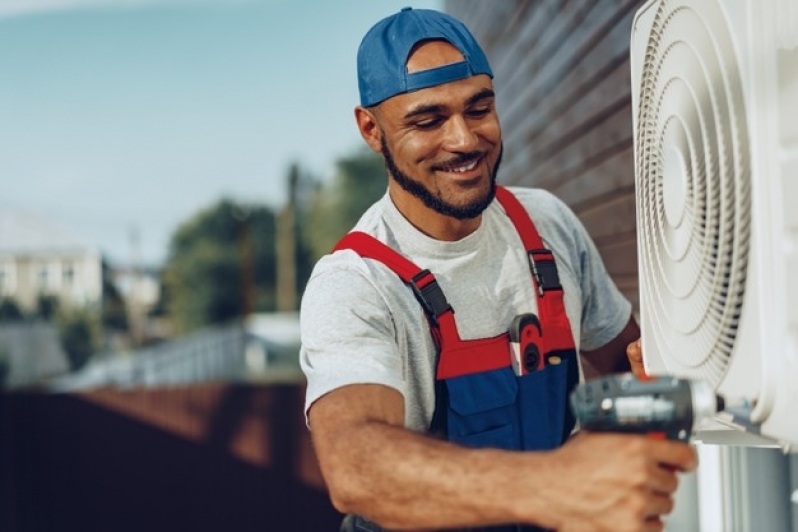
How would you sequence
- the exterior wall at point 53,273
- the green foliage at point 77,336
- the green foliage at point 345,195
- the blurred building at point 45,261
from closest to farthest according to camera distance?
the green foliage at point 77,336
the green foliage at point 345,195
the exterior wall at point 53,273
the blurred building at point 45,261

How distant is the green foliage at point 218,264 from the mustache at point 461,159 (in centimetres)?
4643

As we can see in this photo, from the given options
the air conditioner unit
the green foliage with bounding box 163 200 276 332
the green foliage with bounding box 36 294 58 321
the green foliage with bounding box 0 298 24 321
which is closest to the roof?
the green foliage with bounding box 163 200 276 332

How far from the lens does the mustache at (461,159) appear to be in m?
1.63

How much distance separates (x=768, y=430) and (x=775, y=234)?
208 millimetres

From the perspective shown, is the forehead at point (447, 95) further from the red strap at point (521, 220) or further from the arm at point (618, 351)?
the arm at point (618, 351)

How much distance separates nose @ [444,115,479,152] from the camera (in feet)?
5.27

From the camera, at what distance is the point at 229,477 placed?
8594 mm

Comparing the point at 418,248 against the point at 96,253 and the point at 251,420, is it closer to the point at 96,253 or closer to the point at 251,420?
the point at 251,420

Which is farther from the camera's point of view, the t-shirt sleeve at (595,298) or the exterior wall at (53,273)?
the exterior wall at (53,273)

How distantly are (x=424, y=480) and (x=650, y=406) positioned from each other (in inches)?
11.9

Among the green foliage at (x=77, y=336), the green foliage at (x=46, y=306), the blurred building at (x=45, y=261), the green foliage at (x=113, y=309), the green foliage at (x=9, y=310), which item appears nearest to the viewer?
the green foliage at (x=77, y=336)

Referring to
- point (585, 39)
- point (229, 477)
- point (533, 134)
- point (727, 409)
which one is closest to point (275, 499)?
point (229, 477)

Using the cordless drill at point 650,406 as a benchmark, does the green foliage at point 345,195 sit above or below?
above

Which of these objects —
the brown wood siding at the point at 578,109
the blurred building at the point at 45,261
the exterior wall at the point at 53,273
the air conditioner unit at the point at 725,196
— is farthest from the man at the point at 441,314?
the exterior wall at the point at 53,273
